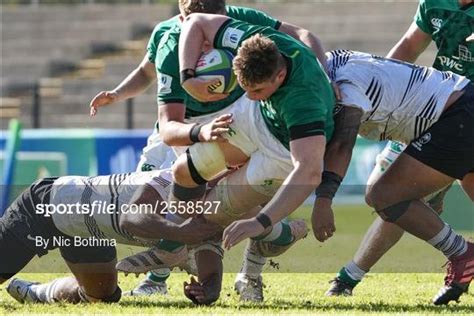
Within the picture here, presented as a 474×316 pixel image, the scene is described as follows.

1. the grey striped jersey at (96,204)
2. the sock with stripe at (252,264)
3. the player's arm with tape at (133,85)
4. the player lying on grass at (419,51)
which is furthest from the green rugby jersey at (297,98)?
the player's arm with tape at (133,85)

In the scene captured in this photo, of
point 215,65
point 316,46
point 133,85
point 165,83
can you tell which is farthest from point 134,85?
point 215,65

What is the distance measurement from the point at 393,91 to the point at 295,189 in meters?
1.07

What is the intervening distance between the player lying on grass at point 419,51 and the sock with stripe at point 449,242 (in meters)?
0.75

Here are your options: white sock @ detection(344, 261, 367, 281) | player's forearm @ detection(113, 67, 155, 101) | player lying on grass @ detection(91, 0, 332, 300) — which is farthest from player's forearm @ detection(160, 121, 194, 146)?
white sock @ detection(344, 261, 367, 281)

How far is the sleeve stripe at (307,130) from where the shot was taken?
6.38 m

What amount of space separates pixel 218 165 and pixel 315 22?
17.6 meters

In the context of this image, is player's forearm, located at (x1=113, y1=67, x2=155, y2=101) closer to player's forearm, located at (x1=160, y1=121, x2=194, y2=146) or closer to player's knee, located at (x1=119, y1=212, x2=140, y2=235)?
player's forearm, located at (x1=160, y1=121, x2=194, y2=146)

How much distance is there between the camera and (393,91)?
7.07 meters

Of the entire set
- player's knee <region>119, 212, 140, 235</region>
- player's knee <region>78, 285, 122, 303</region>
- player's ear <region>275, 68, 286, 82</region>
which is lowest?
player's knee <region>78, 285, 122, 303</region>

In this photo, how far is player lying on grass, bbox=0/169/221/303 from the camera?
7074 millimetres

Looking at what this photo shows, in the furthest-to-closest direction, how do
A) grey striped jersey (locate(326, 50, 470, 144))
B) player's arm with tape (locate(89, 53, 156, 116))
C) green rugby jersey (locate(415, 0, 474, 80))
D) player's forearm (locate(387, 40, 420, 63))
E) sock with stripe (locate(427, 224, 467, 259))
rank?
player's arm with tape (locate(89, 53, 156, 116)) → player's forearm (locate(387, 40, 420, 63)) → green rugby jersey (locate(415, 0, 474, 80)) → sock with stripe (locate(427, 224, 467, 259)) → grey striped jersey (locate(326, 50, 470, 144))

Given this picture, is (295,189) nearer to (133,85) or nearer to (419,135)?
(419,135)

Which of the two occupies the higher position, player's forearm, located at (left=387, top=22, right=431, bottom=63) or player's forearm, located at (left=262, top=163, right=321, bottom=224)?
player's forearm, located at (left=387, top=22, right=431, bottom=63)

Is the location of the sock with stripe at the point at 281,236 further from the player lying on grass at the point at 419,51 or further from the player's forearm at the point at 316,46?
the player's forearm at the point at 316,46
